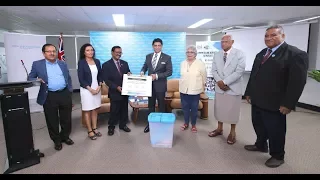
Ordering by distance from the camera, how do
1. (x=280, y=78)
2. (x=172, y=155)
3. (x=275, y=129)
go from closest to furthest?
(x=280, y=78) → (x=275, y=129) → (x=172, y=155)

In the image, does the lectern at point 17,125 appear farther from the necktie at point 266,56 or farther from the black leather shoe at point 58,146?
the necktie at point 266,56

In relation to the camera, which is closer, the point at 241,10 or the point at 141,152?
the point at 141,152

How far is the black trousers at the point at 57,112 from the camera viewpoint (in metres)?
2.64

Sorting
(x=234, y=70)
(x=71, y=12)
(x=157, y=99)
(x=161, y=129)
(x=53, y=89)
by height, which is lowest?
(x=161, y=129)

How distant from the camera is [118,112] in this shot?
3.37 metres

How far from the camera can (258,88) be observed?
2346 millimetres

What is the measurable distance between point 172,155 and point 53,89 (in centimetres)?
178

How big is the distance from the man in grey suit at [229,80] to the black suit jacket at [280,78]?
1.09ft

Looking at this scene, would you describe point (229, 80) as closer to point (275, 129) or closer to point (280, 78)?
point (280, 78)

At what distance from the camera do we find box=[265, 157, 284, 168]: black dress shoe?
2.30m

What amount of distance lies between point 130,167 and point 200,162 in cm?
84

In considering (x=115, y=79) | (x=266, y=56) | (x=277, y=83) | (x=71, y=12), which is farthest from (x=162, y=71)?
(x=71, y=12)
